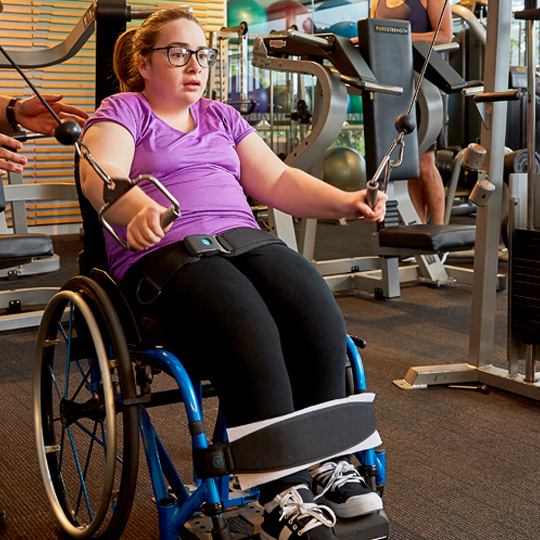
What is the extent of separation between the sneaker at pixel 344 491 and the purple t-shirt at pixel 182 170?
487mm

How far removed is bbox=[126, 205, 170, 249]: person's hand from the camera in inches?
→ 39.4

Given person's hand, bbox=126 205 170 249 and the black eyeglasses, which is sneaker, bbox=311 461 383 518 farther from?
the black eyeglasses

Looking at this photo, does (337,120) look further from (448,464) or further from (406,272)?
(448,464)

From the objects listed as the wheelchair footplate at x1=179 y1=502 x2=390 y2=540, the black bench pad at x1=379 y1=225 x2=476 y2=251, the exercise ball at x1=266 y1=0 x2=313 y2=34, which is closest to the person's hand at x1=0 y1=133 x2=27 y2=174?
the wheelchair footplate at x1=179 y1=502 x2=390 y2=540

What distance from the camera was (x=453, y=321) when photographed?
10.9 feet

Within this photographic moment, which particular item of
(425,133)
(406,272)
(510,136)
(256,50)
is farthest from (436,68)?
(510,136)

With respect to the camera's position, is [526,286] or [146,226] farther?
[526,286]

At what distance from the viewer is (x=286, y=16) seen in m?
8.02

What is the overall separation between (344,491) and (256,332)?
0.32 metres

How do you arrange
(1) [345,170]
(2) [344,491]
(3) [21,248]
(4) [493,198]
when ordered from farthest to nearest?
1. (1) [345,170]
2. (3) [21,248]
3. (4) [493,198]
4. (2) [344,491]

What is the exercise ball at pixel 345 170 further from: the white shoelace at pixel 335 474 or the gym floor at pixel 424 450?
the white shoelace at pixel 335 474

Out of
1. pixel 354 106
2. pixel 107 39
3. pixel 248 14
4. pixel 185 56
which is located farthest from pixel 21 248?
pixel 248 14

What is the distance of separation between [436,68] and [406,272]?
1181 millimetres

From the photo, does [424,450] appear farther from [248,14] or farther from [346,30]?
[248,14]
